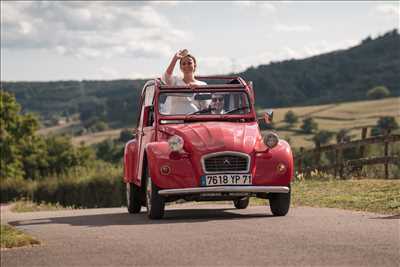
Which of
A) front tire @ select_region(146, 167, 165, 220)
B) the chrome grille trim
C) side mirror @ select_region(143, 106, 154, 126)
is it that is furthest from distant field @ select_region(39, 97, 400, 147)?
the chrome grille trim

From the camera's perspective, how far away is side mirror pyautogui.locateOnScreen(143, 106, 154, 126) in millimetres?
15336

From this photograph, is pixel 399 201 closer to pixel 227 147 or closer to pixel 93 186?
pixel 227 147

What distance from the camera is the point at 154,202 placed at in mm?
13383

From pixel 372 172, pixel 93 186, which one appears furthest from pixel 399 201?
pixel 93 186

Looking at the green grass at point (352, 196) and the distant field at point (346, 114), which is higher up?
the green grass at point (352, 196)

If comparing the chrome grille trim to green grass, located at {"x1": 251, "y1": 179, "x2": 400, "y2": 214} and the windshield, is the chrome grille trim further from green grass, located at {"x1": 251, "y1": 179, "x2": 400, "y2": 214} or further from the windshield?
green grass, located at {"x1": 251, "y1": 179, "x2": 400, "y2": 214}

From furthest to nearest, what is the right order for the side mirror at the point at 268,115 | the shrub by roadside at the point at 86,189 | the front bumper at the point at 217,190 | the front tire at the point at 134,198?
the shrub by roadside at the point at 86,189 < the front tire at the point at 134,198 < the side mirror at the point at 268,115 < the front bumper at the point at 217,190

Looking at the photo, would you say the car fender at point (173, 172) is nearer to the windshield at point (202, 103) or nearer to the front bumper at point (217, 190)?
the front bumper at point (217, 190)

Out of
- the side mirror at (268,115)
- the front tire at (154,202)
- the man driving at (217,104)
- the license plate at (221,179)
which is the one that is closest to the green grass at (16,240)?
the front tire at (154,202)

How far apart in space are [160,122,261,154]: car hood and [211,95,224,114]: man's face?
0.92 meters

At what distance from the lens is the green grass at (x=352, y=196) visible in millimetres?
14688

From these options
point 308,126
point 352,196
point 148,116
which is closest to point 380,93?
point 308,126

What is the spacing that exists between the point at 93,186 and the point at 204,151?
151 ft

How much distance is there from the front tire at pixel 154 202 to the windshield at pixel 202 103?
1.56 metres
